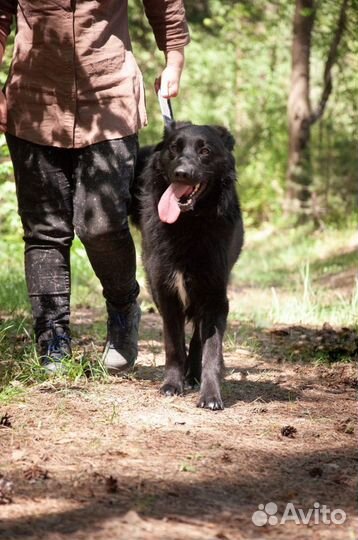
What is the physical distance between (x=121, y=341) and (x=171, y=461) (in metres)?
1.41

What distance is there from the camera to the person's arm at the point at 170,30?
416cm

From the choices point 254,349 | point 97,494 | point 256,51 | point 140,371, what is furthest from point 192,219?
point 256,51

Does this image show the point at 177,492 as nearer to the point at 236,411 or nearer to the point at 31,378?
the point at 236,411

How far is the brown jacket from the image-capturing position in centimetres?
385

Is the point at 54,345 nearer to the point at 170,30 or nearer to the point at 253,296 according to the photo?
the point at 170,30

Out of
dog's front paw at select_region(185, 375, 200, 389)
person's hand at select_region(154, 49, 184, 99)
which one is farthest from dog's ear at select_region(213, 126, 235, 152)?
dog's front paw at select_region(185, 375, 200, 389)

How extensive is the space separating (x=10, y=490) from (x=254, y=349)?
116 inches

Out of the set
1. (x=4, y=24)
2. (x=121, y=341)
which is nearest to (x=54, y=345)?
(x=121, y=341)

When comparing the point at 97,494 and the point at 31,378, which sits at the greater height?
the point at 97,494

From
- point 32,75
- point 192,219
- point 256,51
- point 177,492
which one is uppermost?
point 32,75

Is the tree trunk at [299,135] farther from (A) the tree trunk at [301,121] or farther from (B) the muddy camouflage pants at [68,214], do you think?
(B) the muddy camouflage pants at [68,214]

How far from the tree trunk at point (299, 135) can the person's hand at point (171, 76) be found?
8.71m

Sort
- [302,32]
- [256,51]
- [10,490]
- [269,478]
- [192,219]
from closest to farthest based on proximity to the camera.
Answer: [10,490]
[269,478]
[192,219]
[302,32]
[256,51]

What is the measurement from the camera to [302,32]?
40.3 feet
